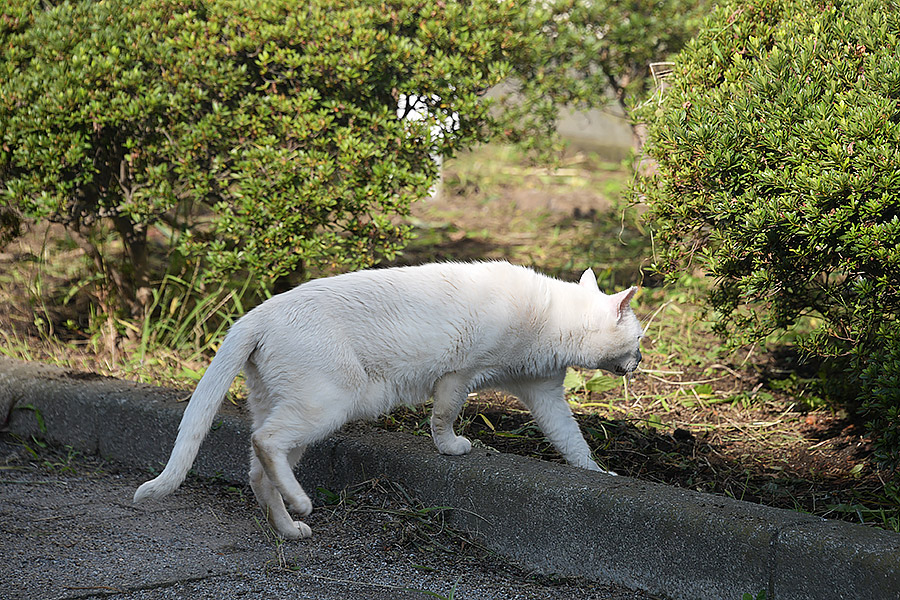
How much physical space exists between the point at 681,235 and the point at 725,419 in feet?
3.43

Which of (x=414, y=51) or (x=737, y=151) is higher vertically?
(x=414, y=51)

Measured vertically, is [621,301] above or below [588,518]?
above

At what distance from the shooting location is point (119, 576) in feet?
9.01

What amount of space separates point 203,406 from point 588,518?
1.32 metres

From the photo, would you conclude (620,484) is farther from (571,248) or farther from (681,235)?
(571,248)

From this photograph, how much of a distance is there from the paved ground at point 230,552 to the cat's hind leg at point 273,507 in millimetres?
46

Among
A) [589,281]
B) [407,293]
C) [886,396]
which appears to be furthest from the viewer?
[589,281]

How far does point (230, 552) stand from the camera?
2.96 m

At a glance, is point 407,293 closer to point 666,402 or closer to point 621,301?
point 621,301

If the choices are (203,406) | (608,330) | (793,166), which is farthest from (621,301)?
(203,406)

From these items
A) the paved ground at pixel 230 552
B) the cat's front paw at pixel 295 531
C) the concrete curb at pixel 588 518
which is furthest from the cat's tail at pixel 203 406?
the concrete curb at pixel 588 518

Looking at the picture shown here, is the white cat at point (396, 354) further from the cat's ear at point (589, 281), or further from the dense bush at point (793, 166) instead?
the dense bush at point (793, 166)

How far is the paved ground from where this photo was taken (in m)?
2.68

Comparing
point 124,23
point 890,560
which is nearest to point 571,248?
point 124,23
